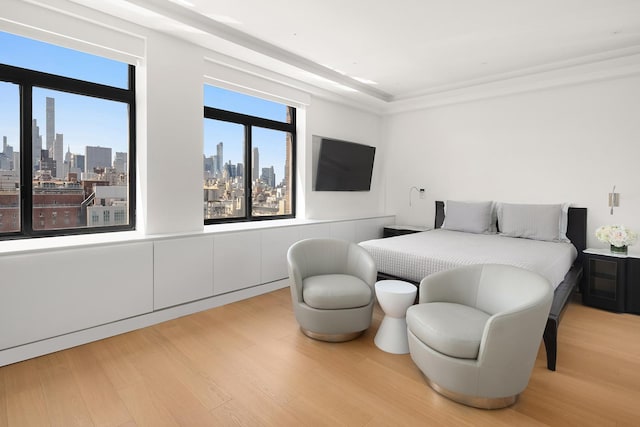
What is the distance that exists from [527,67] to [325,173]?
3.10m

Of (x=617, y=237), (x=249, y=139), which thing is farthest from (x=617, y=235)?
(x=249, y=139)

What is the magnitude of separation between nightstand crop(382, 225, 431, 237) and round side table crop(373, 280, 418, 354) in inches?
114

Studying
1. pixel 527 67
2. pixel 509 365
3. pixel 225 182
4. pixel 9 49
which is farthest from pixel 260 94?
pixel 509 365

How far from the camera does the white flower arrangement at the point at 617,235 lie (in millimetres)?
3746

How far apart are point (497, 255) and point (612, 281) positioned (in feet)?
5.18

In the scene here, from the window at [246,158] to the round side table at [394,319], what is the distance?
2.44 metres

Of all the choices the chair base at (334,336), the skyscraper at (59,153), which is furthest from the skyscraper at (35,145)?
the chair base at (334,336)

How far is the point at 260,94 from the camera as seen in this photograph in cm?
449

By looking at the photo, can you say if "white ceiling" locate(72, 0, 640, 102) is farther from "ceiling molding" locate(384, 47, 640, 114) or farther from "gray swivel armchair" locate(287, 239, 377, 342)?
"gray swivel armchair" locate(287, 239, 377, 342)

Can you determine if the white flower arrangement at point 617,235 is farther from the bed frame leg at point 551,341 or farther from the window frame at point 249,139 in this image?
the window frame at point 249,139

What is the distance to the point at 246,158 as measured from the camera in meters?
4.60

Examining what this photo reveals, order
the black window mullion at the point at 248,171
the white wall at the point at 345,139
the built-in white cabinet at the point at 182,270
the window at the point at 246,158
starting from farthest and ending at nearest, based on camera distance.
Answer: the white wall at the point at 345,139
the black window mullion at the point at 248,171
the window at the point at 246,158
the built-in white cabinet at the point at 182,270

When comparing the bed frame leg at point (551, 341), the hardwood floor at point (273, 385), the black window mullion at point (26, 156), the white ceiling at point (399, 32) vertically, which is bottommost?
the hardwood floor at point (273, 385)

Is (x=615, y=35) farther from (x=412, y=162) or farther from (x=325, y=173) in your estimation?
(x=325, y=173)
